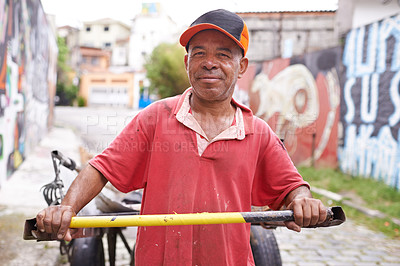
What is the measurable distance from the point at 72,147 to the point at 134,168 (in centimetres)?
1141

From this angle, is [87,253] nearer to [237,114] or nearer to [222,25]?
[237,114]

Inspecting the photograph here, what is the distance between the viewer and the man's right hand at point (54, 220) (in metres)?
1.50

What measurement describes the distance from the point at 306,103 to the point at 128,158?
9.61 metres

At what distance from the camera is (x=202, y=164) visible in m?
1.78

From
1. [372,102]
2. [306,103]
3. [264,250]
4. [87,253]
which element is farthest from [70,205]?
[306,103]

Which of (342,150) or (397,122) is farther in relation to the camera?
(342,150)

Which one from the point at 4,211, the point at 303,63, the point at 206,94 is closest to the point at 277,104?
the point at 303,63

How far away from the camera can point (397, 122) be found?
7.20 meters

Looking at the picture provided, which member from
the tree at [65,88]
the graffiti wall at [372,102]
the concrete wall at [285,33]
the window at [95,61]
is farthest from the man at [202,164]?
the window at [95,61]

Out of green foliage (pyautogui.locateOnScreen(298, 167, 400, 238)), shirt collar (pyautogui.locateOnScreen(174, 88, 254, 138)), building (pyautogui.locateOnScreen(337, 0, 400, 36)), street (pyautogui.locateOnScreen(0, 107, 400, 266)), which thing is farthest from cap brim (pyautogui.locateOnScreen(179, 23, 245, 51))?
building (pyautogui.locateOnScreen(337, 0, 400, 36))

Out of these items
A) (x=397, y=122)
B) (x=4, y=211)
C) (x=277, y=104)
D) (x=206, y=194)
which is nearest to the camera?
(x=206, y=194)

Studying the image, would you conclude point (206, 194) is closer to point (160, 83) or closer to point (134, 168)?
point (134, 168)

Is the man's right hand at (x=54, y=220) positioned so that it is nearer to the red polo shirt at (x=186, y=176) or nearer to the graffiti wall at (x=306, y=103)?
the red polo shirt at (x=186, y=176)

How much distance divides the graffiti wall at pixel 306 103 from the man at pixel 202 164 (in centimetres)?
636
